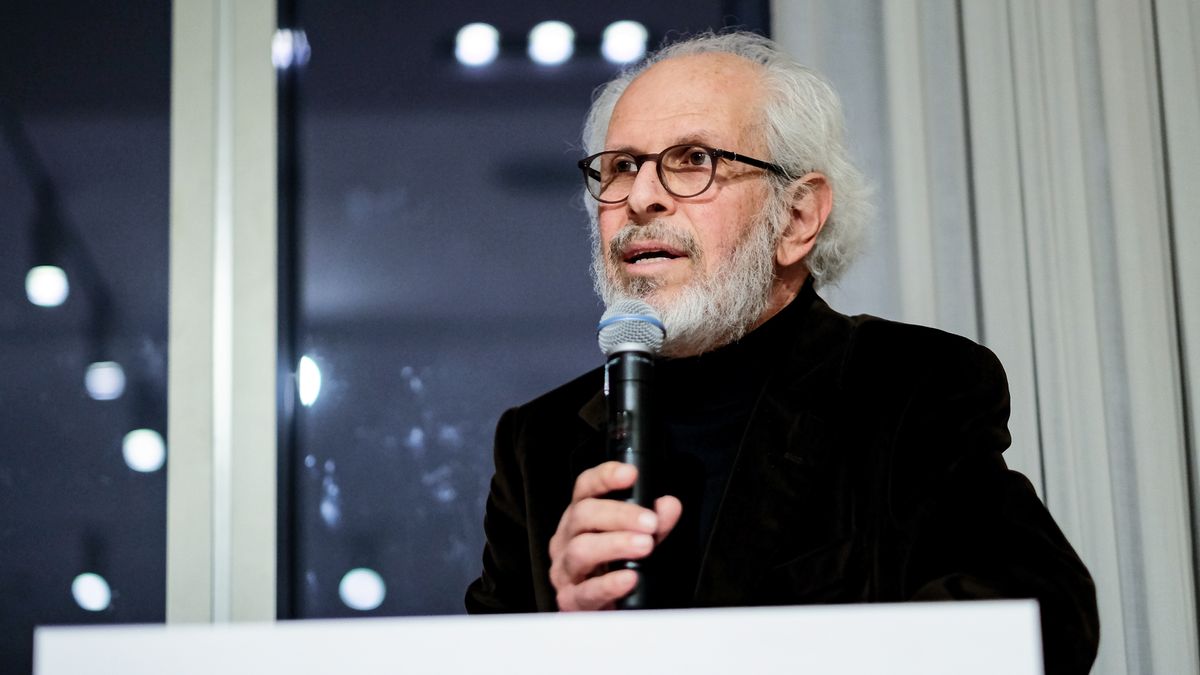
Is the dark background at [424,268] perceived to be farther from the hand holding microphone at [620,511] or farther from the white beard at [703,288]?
the hand holding microphone at [620,511]

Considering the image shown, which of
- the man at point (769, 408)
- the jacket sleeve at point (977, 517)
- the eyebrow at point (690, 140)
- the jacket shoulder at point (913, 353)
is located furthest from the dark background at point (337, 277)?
the jacket sleeve at point (977, 517)

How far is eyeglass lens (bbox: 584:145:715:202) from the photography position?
6.49 ft

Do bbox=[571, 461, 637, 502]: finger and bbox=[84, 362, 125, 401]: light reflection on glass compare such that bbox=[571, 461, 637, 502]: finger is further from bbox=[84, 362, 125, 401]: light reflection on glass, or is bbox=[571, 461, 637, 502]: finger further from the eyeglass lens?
bbox=[84, 362, 125, 401]: light reflection on glass

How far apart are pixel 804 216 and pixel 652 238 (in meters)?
0.35

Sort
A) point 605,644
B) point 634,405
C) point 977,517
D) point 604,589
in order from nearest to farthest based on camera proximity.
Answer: point 605,644 < point 604,589 < point 634,405 < point 977,517

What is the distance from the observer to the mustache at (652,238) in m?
1.93

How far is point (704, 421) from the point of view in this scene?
1942 millimetres

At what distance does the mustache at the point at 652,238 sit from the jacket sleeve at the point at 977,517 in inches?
16.8

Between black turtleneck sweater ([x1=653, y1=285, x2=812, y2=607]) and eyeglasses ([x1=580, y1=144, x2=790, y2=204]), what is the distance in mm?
246

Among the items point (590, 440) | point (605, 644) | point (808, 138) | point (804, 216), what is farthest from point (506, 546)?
point (605, 644)

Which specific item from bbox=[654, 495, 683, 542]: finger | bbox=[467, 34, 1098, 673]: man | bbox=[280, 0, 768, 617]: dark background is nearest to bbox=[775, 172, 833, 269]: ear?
bbox=[467, 34, 1098, 673]: man

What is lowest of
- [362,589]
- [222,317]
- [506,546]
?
[362,589]

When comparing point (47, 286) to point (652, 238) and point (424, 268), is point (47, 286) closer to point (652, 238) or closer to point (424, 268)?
Result: point (424, 268)

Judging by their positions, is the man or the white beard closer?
the man
